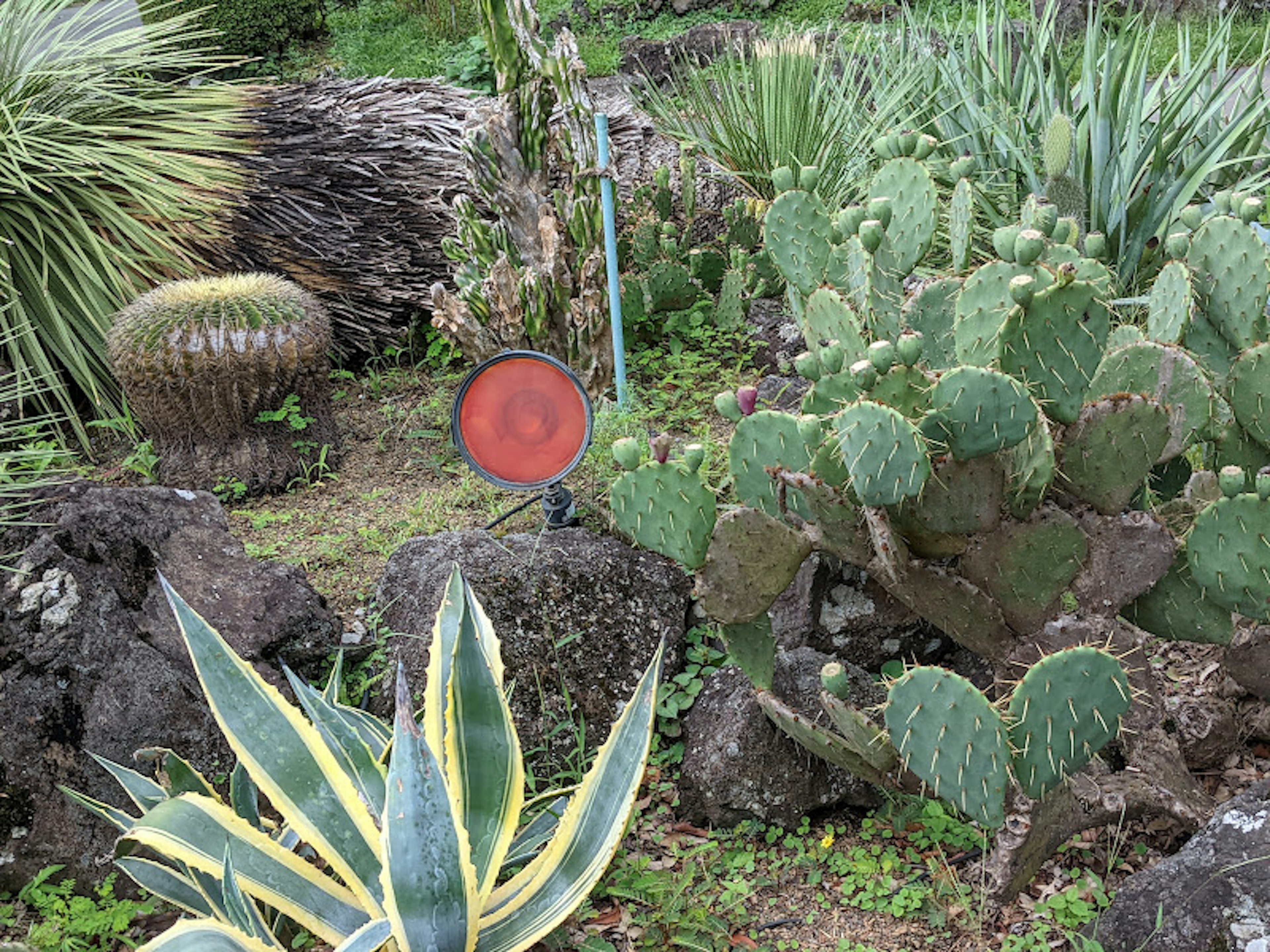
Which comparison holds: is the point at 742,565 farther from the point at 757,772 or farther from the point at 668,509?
the point at 757,772

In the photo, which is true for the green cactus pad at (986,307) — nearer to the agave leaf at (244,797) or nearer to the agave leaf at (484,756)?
the agave leaf at (484,756)

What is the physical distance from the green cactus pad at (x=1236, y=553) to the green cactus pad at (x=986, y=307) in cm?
51

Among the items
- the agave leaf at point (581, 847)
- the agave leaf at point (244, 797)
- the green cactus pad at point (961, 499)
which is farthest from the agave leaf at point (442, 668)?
the green cactus pad at point (961, 499)

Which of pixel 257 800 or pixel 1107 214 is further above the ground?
pixel 1107 214

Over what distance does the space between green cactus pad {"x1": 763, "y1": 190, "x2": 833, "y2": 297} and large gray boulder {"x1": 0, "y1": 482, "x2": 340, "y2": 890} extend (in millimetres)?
1474

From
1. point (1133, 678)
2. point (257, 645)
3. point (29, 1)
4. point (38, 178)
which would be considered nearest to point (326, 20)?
point (29, 1)

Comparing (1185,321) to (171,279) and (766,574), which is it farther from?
(171,279)

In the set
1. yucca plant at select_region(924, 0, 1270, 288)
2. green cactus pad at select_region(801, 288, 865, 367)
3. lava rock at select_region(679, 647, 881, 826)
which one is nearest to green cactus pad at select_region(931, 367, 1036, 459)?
green cactus pad at select_region(801, 288, 865, 367)

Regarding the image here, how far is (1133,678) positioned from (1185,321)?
0.78 meters

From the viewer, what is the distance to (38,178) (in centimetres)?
445

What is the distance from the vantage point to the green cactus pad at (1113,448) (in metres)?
2.27

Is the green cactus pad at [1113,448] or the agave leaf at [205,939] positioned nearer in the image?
the agave leaf at [205,939]

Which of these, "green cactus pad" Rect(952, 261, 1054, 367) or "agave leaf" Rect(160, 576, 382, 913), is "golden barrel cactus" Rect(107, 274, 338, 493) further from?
"green cactus pad" Rect(952, 261, 1054, 367)

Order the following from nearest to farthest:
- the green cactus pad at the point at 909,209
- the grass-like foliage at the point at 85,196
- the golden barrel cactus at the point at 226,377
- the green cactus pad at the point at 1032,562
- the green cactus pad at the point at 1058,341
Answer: the green cactus pad at the point at 1058,341 < the green cactus pad at the point at 1032,562 < the green cactus pad at the point at 909,209 < the golden barrel cactus at the point at 226,377 < the grass-like foliage at the point at 85,196
